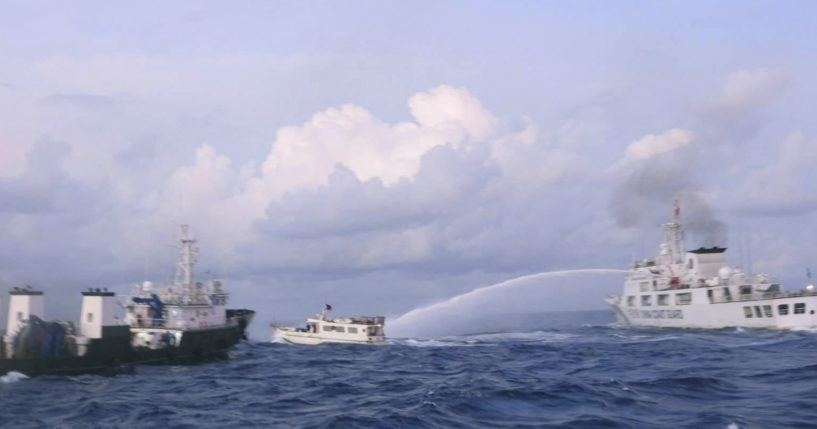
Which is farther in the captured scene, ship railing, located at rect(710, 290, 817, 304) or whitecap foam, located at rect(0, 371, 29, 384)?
ship railing, located at rect(710, 290, 817, 304)

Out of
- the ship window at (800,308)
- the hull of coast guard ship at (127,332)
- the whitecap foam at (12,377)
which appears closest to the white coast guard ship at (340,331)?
the hull of coast guard ship at (127,332)

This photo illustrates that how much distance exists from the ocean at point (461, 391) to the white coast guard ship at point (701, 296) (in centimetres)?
2205

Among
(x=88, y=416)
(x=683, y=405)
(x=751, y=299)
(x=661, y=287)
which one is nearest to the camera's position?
(x=683, y=405)

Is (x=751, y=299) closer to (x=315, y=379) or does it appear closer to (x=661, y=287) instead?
(x=661, y=287)

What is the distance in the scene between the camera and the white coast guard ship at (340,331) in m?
101

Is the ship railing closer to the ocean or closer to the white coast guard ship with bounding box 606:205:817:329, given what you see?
the white coast guard ship with bounding box 606:205:817:329

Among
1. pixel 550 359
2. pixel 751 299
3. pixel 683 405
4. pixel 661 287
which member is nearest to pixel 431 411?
pixel 683 405

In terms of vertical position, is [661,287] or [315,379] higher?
[661,287]

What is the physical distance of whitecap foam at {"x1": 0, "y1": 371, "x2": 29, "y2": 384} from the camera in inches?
2443

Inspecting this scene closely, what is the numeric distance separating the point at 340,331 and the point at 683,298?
51.6 metres

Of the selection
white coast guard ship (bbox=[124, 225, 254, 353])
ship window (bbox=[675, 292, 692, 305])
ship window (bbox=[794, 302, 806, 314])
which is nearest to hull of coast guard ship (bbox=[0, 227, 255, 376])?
white coast guard ship (bbox=[124, 225, 254, 353])

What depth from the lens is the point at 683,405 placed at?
42.0 metres

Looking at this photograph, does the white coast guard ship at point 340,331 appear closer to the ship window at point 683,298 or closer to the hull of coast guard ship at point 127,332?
the hull of coast guard ship at point 127,332

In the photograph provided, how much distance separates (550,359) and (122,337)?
128 feet
